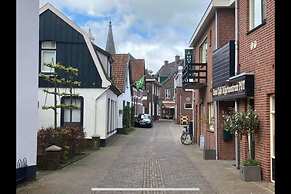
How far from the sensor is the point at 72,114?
26312 millimetres

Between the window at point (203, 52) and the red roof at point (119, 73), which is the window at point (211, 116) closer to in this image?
the window at point (203, 52)

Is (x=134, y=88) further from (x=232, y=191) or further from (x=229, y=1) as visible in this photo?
(x=232, y=191)

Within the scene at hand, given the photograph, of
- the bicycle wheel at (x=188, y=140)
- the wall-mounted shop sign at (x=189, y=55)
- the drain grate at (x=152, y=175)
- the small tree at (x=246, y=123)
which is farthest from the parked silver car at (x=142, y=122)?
the small tree at (x=246, y=123)

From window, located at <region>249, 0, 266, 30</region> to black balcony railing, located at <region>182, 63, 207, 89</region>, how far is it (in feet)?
29.0

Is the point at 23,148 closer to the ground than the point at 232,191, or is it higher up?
higher up

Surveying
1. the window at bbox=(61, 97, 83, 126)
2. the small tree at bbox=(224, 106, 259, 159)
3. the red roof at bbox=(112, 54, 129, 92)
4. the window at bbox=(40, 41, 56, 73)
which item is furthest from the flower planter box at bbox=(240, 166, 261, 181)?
the red roof at bbox=(112, 54, 129, 92)

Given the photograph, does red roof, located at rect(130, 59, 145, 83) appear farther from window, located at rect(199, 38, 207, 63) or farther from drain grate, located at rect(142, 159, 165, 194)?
drain grate, located at rect(142, 159, 165, 194)

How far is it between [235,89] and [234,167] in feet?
9.83

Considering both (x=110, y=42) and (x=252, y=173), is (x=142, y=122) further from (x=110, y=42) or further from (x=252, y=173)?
(x=252, y=173)

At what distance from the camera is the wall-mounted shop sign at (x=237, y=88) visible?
13.2 meters

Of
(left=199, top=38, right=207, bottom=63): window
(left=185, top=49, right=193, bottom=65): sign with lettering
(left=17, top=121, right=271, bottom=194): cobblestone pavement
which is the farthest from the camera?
(left=185, top=49, right=193, bottom=65): sign with lettering

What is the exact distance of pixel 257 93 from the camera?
12734 millimetres

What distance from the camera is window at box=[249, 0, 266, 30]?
1253cm
